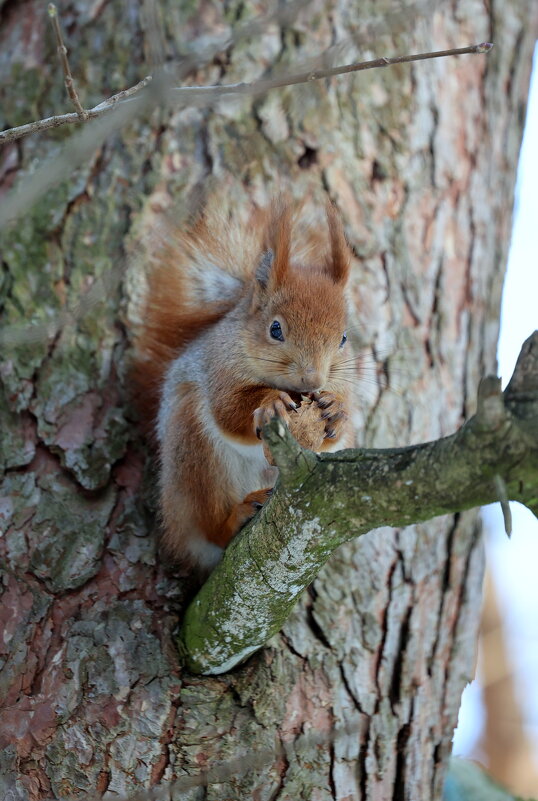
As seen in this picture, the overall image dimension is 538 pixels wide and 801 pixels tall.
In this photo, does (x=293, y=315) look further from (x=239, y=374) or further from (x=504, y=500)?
(x=504, y=500)

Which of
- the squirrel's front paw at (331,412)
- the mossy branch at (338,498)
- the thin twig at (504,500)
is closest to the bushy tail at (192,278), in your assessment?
the squirrel's front paw at (331,412)

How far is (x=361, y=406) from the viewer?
6.73 ft

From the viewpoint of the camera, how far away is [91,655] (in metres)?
1.60

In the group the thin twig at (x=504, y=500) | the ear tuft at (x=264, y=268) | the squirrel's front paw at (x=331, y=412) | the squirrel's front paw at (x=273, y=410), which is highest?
the ear tuft at (x=264, y=268)

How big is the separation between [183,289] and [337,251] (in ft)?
1.25

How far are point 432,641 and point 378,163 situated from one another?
124 centimetres

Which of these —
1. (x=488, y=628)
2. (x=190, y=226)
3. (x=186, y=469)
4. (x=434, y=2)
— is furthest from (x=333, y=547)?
(x=488, y=628)

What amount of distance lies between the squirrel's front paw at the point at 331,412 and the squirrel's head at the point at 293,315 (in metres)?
0.03

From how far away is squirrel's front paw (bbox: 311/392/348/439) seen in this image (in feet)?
5.49

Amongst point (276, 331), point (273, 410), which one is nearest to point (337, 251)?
point (276, 331)

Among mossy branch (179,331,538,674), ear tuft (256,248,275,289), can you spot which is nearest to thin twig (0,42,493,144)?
mossy branch (179,331,538,674)

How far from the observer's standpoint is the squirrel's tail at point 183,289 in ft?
6.51

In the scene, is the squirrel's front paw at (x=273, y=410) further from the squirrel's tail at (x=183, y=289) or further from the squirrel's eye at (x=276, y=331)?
the squirrel's tail at (x=183, y=289)

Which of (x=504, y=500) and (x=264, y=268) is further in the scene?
(x=264, y=268)
